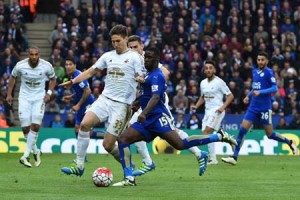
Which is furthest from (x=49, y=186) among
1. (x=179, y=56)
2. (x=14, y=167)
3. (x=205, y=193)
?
(x=179, y=56)

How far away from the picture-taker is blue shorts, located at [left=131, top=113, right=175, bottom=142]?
53.3 feet

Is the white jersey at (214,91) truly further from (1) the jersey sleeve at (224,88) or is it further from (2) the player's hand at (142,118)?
(2) the player's hand at (142,118)

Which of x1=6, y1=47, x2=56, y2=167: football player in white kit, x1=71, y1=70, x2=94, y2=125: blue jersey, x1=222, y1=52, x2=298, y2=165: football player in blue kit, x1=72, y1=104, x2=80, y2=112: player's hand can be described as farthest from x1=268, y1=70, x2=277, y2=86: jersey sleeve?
x1=6, y1=47, x2=56, y2=167: football player in white kit

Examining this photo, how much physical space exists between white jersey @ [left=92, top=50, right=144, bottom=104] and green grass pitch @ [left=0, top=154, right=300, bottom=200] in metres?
1.56

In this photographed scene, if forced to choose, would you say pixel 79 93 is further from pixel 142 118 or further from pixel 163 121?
pixel 142 118

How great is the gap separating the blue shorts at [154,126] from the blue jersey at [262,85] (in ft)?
23.0

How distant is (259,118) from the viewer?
2353cm

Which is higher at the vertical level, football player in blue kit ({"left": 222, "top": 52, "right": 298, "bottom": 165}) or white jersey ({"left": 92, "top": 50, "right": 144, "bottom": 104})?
white jersey ({"left": 92, "top": 50, "right": 144, "bottom": 104})

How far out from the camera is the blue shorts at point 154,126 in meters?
16.2

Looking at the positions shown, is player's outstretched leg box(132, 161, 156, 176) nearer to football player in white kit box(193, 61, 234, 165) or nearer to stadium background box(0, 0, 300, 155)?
football player in white kit box(193, 61, 234, 165)

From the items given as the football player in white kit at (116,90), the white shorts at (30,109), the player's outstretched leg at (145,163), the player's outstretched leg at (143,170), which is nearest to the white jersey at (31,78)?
the white shorts at (30,109)

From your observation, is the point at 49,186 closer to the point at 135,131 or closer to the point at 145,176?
the point at 135,131

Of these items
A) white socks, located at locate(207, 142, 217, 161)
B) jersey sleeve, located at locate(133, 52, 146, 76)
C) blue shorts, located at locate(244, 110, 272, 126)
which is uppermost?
jersey sleeve, located at locate(133, 52, 146, 76)

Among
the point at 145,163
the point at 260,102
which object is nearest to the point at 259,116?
the point at 260,102
